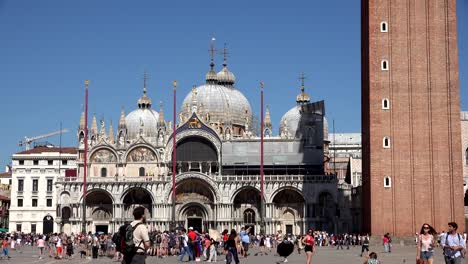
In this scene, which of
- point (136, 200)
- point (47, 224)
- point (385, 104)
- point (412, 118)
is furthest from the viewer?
point (47, 224)

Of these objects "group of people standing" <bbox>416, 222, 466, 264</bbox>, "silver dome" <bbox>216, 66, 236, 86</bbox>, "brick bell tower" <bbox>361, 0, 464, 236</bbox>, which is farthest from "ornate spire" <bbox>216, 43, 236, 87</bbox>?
"group of people standing" <bbox>416, 222, 466, 264</bbox>

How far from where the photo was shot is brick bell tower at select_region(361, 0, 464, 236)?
60562mm

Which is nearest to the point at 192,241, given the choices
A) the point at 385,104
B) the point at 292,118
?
the point at 385,104

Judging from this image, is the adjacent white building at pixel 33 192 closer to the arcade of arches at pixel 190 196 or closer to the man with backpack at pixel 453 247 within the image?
the arcade of arches at pixel 190 196

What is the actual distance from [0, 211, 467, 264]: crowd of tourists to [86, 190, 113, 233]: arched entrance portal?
6236mm

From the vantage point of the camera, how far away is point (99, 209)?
3305 inches

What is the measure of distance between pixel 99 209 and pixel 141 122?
1832 cm

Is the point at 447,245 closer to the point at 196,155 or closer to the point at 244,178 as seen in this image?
the point at 244,178

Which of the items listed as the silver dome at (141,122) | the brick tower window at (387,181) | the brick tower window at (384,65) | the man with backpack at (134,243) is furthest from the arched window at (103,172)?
the man with backpack at (134,243)

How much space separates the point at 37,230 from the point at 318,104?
1517 inches

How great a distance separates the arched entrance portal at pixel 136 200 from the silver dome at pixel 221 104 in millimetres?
15018

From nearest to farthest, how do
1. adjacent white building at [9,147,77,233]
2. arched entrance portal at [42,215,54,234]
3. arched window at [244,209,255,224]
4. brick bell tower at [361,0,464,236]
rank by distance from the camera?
1. brick bell tower at [361,0,464,236]
2. arched window at [244,209,255,224]
3. adjacent white building at [9,147,77,233]
4. arched entrance portal at [42,215,54,234]

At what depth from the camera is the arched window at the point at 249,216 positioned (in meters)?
82.7

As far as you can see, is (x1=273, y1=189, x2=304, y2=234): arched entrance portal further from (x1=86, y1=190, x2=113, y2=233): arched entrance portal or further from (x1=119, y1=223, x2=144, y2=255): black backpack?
(x1=119, y1=223, x2=144, y2=255): black backpack
